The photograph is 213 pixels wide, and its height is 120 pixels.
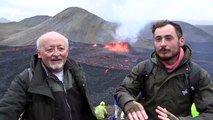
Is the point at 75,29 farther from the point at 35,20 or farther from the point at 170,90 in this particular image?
the point at 170,90

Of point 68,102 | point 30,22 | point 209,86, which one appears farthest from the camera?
point 30,22

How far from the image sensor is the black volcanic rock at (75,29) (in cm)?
4497

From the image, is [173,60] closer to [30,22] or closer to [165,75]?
[165,75]

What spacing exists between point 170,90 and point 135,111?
0.48 meters

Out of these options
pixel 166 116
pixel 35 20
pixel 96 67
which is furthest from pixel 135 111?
pixel 35 20

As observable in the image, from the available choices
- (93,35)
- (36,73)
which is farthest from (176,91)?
(93,35)

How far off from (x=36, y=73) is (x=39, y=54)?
27 cm

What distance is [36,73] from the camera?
3588 mm

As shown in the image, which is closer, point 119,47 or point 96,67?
point 96,67

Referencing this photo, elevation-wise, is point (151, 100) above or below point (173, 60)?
A: below

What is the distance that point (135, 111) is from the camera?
3.22 metres

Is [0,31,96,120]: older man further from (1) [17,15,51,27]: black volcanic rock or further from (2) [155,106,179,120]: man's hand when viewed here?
(1) [17,15,51,27]: black volcanic rock

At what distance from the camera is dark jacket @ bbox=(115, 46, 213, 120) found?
3.38 m

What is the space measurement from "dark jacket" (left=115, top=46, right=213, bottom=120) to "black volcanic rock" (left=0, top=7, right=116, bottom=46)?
127 feet
